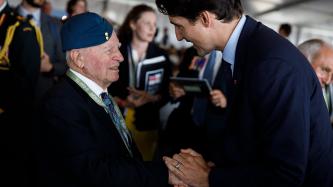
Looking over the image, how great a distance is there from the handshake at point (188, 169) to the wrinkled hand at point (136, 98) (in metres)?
1.26

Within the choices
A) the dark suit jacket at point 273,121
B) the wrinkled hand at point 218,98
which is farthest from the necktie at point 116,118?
the wrinkled hand at point 218,98

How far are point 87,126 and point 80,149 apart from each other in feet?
0.38

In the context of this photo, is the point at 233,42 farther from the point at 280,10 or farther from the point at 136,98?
the point at 280,10

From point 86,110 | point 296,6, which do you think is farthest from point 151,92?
point 296,6

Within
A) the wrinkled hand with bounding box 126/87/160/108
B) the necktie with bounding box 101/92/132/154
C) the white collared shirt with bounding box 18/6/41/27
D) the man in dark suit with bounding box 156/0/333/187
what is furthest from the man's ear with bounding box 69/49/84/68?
the white collared shirt with bounding box 18/6/41/27

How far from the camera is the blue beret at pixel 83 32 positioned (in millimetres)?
1585

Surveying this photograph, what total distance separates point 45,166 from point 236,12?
38.6 inches

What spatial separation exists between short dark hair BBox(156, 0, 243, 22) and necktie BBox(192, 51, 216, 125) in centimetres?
148

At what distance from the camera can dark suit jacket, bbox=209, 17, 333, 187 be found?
1069mm

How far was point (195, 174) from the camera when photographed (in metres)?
1.35

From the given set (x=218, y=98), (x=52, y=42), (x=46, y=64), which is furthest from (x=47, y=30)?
(x=218, y=98)

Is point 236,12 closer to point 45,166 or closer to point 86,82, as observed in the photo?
point 86,82

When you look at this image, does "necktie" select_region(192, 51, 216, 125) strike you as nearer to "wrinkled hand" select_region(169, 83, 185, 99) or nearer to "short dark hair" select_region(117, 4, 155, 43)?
"wrinkled hand" select_region(169, 83, 185, 99)

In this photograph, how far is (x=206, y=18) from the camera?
49.5 inches
